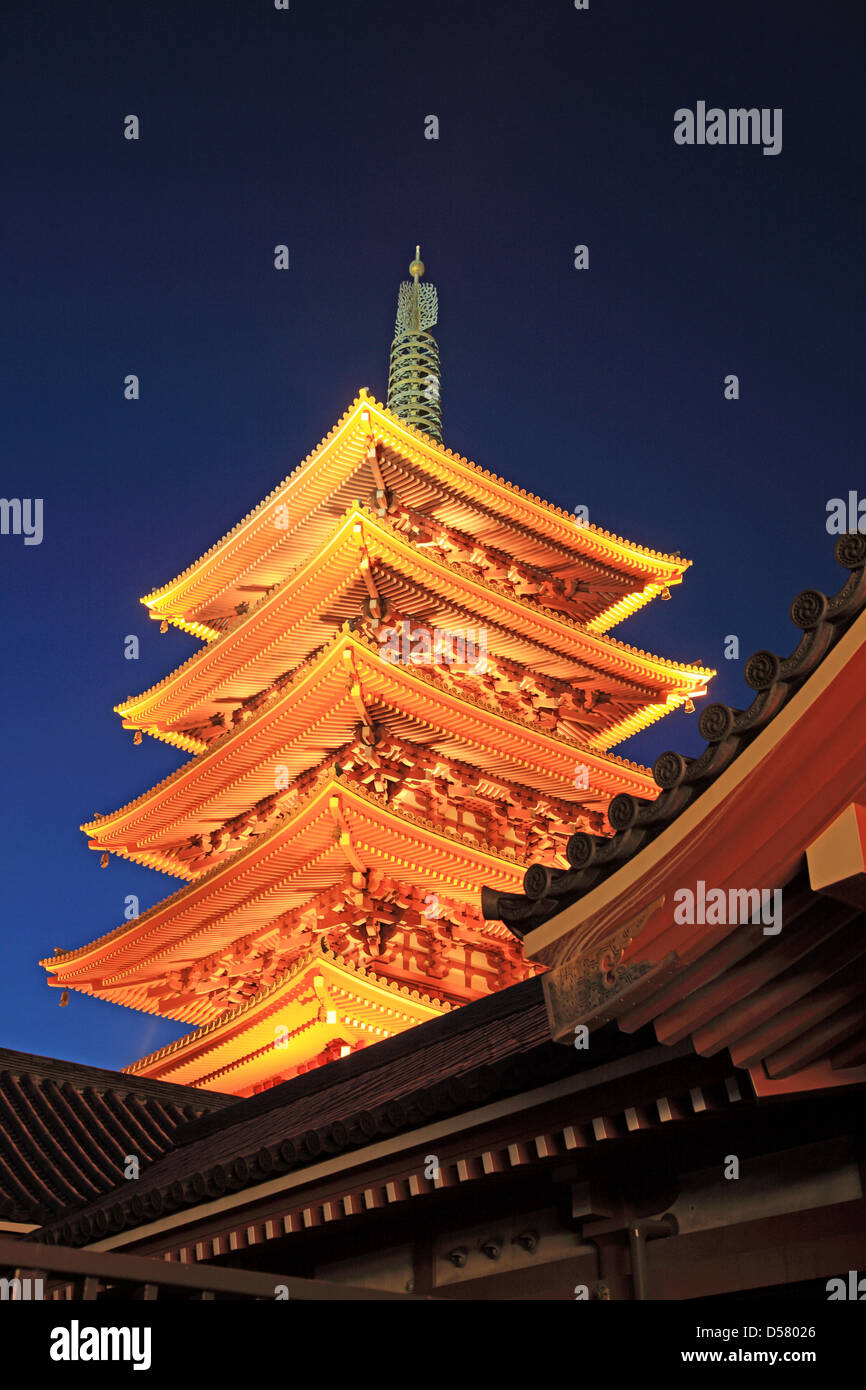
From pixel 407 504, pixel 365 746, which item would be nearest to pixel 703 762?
pixel 365 746

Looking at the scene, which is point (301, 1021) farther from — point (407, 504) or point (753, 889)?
point (753, 889)

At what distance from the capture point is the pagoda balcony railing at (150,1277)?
421 centimetres

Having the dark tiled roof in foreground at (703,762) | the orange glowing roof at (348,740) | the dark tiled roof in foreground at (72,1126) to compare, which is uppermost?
the orange glowing roof at (348,740)

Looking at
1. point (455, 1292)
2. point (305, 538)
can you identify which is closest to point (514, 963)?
point (305, 538)

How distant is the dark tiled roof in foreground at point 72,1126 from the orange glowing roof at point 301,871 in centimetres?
372

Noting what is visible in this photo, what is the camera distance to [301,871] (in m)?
20.4

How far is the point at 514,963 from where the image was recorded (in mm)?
21609

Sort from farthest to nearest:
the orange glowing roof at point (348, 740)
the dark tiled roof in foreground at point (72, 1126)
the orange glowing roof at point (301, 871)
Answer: the orange glowing roof at point (348, 740), the orange glowing roof at point (301, 871), the dark tiled roof in foreground at point (72, 1126)

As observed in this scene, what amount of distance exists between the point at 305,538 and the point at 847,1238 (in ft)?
63.5

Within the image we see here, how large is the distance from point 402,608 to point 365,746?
275cm

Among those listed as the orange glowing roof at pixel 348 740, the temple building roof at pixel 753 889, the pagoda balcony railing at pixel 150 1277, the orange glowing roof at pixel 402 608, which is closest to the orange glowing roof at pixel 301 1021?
Answer: the orange glowing roof at pixel 348 740

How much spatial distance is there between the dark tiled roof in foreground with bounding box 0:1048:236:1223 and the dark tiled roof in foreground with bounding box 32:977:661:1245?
0.66 meters

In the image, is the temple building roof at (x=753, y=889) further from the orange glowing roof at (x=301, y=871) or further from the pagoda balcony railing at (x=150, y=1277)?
the orange glowing roof at (x=301, y=871)
